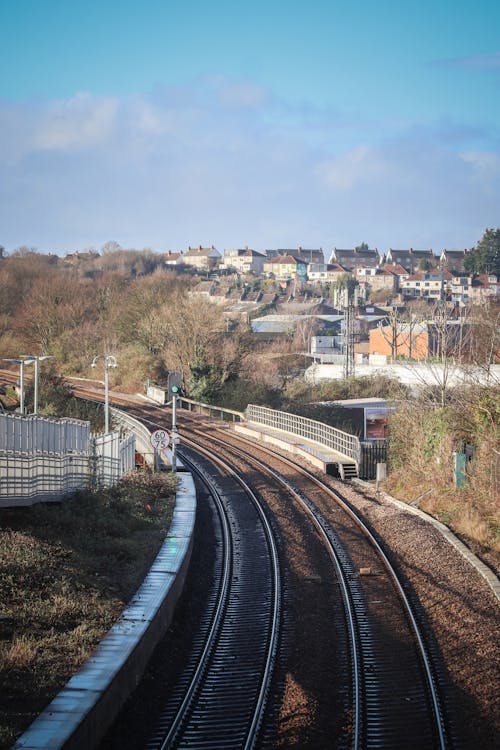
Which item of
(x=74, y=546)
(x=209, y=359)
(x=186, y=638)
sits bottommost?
(x=186, y=638)

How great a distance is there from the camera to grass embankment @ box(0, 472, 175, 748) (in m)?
8.89

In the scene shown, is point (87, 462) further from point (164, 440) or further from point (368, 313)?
point (368, 313)

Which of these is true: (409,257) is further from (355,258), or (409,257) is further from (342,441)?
(342,441)

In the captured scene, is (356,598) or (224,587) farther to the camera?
(224,587)

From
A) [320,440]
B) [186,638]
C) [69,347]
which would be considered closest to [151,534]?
[186,638]

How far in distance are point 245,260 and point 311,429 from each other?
13896 centimetres

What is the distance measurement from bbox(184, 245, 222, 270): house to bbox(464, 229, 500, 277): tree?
206ft

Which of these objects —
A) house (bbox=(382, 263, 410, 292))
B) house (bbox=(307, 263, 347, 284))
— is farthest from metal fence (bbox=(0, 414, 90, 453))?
house (bbox=(307, 263, 347, 284))

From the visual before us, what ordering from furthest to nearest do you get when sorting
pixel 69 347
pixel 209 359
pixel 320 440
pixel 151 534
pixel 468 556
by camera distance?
pixel 69 347 < pixel 209 359 < pixel 320 440 < pixel 151 534 < pixel 468 556

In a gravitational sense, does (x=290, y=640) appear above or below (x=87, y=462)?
below

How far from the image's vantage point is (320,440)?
99.8 feet

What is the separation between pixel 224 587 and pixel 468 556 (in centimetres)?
490

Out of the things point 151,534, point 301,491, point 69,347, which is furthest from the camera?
point 69,347

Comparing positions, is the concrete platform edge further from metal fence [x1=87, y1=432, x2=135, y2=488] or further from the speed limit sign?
the speed limit sign
